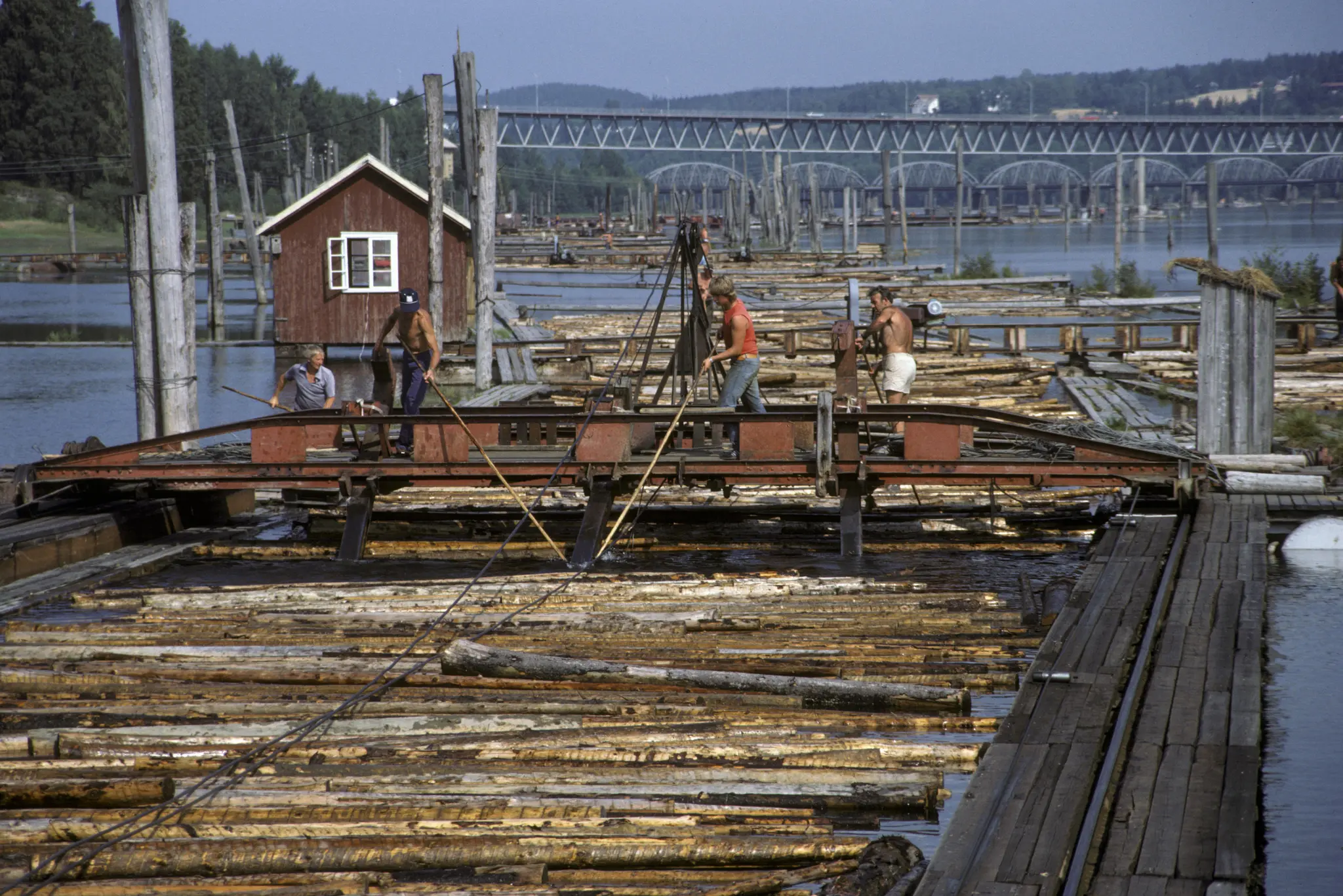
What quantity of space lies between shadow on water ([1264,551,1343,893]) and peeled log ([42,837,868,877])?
238 centimetres

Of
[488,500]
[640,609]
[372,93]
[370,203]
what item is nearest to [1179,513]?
[640,609]

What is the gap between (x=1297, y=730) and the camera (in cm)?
854

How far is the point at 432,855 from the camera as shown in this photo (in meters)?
5.76

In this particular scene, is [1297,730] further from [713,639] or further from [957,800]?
[713,639]

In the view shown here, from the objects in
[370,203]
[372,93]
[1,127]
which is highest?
[372,93]

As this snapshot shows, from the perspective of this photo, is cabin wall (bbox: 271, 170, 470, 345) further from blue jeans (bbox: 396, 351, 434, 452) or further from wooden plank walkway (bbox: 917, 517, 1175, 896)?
wooden plank walkway (bbox: 917, 517, 1175, 896)

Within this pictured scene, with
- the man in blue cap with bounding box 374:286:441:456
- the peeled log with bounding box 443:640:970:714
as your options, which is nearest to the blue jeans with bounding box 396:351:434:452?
the man in blue cap with bounding box 374:286:441:456

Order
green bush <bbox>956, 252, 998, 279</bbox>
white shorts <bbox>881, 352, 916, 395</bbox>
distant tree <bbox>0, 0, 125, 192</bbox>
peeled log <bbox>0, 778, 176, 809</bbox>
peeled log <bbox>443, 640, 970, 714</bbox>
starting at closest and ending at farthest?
peeled log <bbox>0, 778, 176, 809</bbox>
peeled log <bbox>443, 640, 970, 714</bbox>
white shorts <bbox>881, 352, 916, 395</bbox>
green bush <bbox>956, 252, 998, 279</bbox>
distant tree <bbox>0, 0, 125, 192</bbox>

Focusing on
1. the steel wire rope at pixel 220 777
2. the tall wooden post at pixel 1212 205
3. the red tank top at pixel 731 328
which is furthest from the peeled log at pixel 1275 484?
the tall wooden post at pixel 1212 205

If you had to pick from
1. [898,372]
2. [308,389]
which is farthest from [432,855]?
[898,372]

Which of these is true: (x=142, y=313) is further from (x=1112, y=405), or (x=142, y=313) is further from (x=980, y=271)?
(x=980, y=271)

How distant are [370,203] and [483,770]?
28.3 metres

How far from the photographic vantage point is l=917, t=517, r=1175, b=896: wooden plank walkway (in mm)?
5551

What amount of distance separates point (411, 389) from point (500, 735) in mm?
7812
